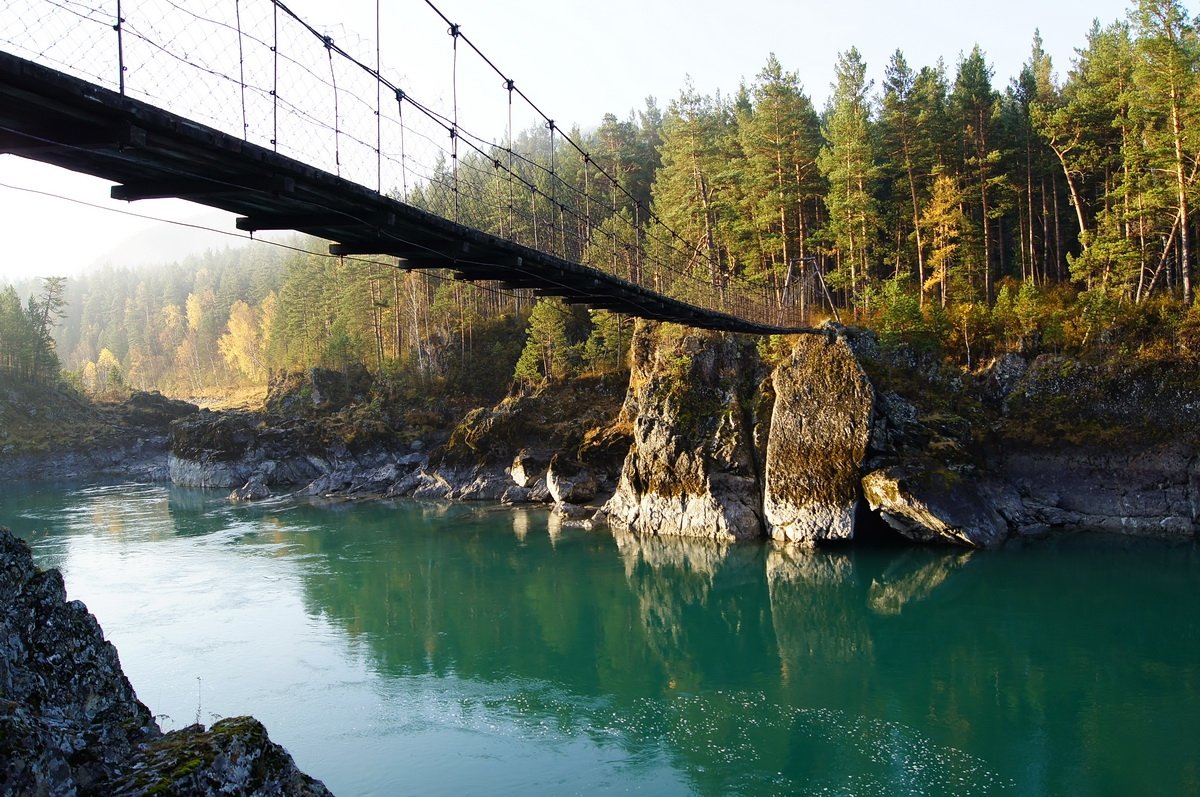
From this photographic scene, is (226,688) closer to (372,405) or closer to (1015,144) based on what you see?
(372,405)

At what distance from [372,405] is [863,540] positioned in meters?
27.1

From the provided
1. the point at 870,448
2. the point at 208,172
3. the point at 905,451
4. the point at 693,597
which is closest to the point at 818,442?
the point at 870,448

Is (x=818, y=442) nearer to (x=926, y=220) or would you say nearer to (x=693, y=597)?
(x=693, y=597)

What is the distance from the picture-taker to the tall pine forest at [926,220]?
78.3 ft

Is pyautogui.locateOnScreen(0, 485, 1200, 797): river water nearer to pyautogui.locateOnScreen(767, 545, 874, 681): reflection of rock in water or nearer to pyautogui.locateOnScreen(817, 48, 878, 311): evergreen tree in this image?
pyautogui.locateOnScreen(767, 545, 874, 681): reflection of rock in water

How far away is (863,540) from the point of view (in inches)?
917

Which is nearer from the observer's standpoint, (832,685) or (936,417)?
(832,685)

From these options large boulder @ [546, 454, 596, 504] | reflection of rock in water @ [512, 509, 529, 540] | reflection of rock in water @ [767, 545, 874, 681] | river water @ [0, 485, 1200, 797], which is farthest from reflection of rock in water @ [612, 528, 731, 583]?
large boulder @ [546, 454, 596, 504]

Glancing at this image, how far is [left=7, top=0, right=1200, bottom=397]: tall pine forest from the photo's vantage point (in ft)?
78.3

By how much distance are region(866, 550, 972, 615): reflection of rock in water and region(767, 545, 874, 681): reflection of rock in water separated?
54 cm

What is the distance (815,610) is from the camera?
18312 millimetres

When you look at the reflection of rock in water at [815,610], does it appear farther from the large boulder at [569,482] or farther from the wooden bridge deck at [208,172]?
the wooden bridge deck at [208,172]

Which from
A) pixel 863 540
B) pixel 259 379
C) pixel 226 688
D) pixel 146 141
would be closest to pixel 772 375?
pixel 863 540

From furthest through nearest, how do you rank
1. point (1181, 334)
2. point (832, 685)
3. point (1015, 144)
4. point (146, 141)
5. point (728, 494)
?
1. point (1015, 144)
2. point (728, 494)
3. point (1181, 334)
4. point (832, 685)
5. point (146, 141)
